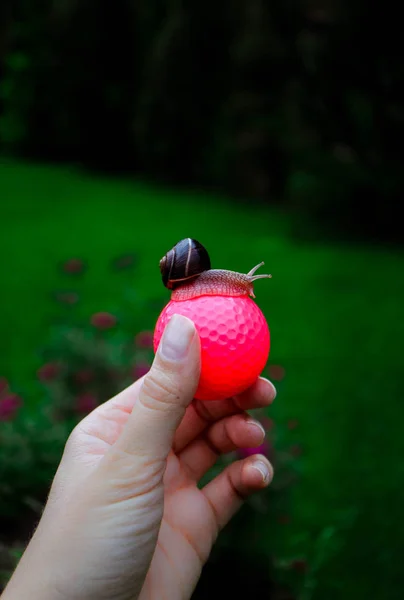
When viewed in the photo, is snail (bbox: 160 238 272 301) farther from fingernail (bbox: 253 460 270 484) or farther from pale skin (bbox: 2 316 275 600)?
fingernail (bbox: 253 460 270 484)

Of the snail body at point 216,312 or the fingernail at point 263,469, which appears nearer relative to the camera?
the snail body at point 216,312

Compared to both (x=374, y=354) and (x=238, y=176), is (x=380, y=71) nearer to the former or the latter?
(x=374, y=354)

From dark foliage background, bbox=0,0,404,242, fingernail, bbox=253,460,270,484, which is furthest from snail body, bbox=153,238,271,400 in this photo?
dark foliage background, bbox=0,0,404,242

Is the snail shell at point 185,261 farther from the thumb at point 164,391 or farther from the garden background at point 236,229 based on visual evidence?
the garden background at point 236,229

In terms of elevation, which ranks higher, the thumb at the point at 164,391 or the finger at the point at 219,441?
the thumb at the point at 164,391

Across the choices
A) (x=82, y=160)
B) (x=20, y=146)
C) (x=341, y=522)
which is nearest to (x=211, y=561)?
(x=341, y=522)

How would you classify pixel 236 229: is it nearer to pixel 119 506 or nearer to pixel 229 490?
pixel 229 490

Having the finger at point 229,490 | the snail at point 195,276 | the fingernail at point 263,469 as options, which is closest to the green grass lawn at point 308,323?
the finger at point 229,490
